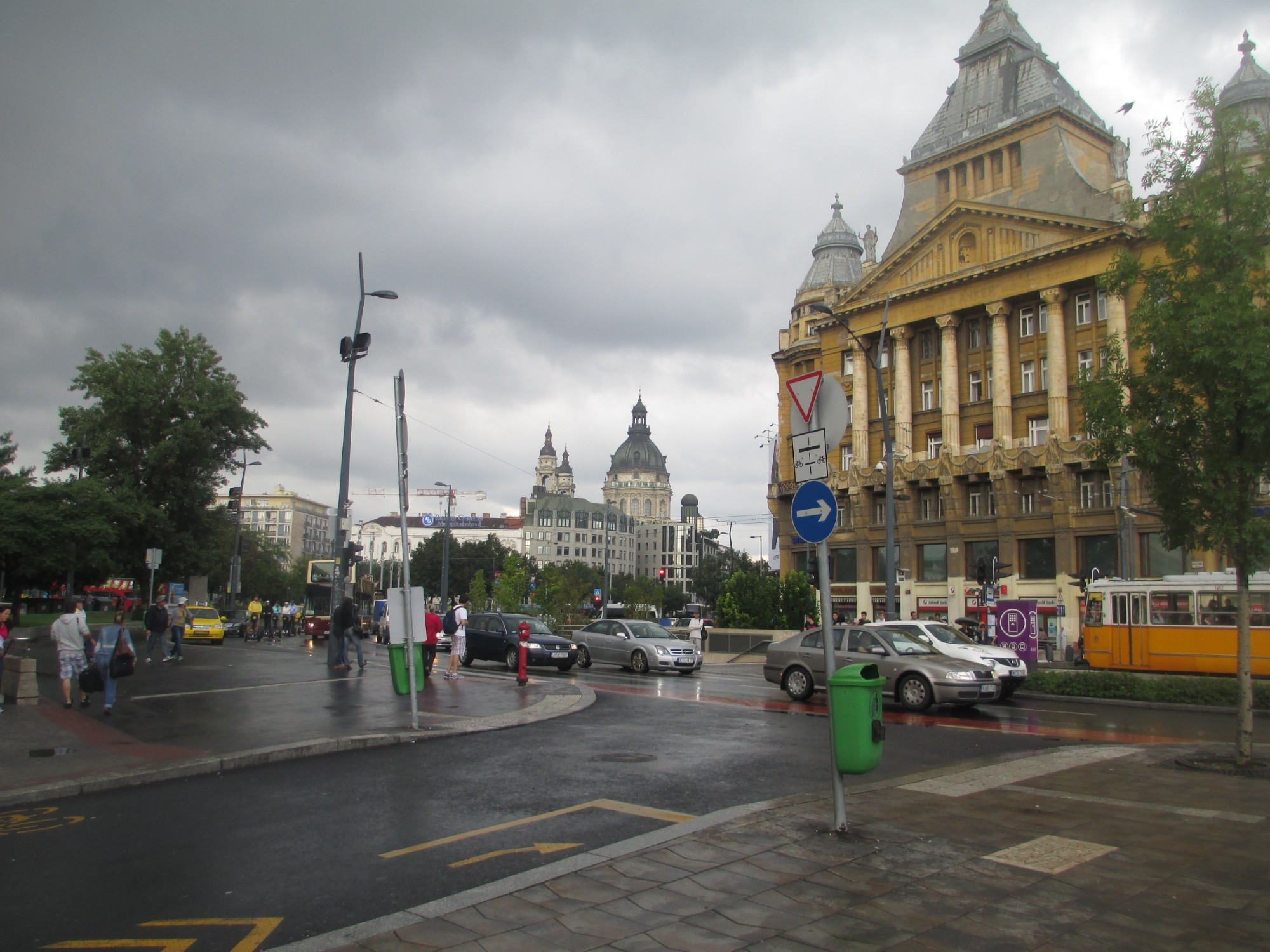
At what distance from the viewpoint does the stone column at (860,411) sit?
57.8 m

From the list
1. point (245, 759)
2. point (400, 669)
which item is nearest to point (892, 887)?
point (245, 759)

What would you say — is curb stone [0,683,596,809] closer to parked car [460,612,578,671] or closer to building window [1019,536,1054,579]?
parked car [460,612,578,671]

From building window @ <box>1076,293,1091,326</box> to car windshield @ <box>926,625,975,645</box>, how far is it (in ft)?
117

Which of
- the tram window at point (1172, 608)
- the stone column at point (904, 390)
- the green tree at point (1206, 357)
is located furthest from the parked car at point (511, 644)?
the stone column at point (904, 390)

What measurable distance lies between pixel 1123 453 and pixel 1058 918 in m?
7.40

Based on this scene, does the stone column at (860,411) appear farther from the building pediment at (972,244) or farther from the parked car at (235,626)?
the parked car at (235,626)

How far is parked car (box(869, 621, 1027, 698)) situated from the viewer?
720 inches

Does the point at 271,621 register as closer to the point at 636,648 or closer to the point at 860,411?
the point at 636,648

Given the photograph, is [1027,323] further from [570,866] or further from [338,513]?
[570,866]

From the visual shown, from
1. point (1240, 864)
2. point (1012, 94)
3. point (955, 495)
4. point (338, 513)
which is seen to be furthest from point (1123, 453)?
point (1012, 94)

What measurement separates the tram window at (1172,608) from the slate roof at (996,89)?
3749 cm

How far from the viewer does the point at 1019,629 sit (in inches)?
990

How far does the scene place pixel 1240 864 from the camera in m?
5.84

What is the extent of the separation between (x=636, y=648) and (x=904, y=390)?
35587 millimetres
